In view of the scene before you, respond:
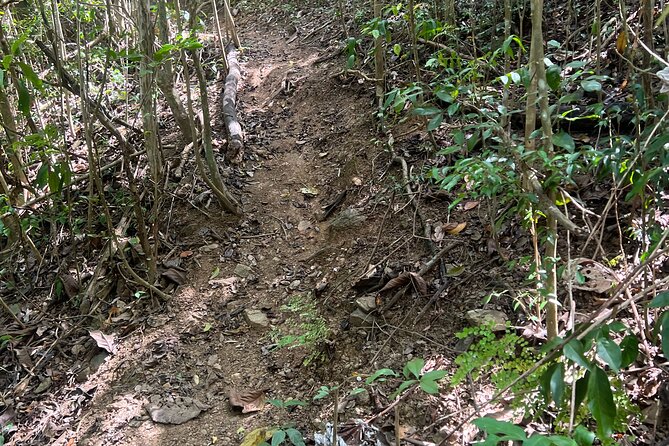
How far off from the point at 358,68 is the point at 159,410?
5.15m

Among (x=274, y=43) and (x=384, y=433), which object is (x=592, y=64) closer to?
(x=384, y=433)

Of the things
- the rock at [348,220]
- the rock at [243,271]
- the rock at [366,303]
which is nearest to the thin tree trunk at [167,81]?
the rock at [243,271]

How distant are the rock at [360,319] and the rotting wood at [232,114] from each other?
323 centimetres

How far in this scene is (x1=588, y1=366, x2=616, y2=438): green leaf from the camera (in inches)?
50.7

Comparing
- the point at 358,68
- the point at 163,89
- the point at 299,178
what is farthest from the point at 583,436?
the point at 358,68

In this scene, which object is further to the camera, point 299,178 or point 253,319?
point 299,178

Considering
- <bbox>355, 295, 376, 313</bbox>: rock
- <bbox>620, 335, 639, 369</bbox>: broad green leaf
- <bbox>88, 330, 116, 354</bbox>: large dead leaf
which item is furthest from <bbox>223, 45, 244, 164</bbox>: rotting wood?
<bbox>620, 335, 639, 369</bbox>: broad green leaf

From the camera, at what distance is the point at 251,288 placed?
189 inches

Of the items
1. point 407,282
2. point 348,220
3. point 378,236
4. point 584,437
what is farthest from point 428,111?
point 348,220

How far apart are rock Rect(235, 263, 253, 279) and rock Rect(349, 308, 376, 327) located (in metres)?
1.52

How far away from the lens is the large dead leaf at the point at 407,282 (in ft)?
12.1

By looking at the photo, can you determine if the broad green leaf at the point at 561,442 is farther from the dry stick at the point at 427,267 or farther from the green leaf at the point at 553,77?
the dry stick at the point at 427,267

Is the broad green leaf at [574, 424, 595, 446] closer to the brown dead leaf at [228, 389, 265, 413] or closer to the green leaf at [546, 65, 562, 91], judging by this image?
the green leaf at [546, 65, 562, 91]

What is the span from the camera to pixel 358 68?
691 centimetres
